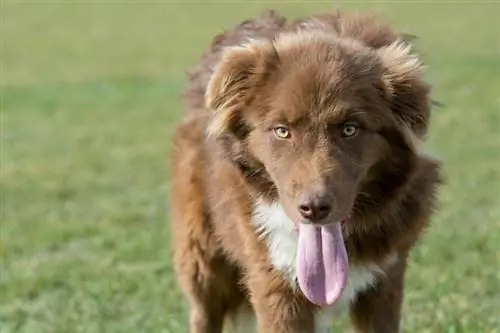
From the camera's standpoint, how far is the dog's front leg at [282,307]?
18.2ft

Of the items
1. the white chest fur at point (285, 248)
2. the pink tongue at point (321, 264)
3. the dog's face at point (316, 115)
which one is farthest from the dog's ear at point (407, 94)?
the white chest fur at point (285, 248)

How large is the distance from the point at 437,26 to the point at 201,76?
26.0m

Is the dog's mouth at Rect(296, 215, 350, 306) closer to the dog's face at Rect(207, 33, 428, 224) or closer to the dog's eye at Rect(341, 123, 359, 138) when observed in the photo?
the dog's face at Rect(207, 33, 428, 224)

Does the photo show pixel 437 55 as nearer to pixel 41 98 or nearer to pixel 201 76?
pixel 41 98

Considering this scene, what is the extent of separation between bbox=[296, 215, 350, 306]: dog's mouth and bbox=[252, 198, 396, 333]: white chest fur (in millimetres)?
132

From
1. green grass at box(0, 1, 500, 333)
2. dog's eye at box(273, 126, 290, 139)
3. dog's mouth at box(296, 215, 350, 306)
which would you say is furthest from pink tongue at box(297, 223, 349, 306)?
green grass at box(0, 1, 500, 333)

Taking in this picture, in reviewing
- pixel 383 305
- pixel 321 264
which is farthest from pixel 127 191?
pixel 321 264

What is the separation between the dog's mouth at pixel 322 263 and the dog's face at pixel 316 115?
22 cm

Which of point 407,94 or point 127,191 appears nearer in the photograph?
point 407,94

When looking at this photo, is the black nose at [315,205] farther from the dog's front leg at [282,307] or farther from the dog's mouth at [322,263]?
the dog's front leg at [282,307]

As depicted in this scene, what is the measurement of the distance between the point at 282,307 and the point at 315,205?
1006 mm

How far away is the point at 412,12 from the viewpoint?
114ft

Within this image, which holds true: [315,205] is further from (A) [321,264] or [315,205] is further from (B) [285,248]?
(B) [285,248]

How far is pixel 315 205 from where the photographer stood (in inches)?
186
